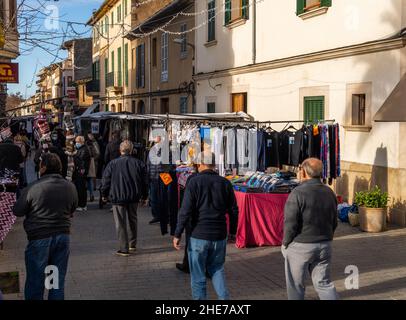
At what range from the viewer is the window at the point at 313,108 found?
12.6 meters

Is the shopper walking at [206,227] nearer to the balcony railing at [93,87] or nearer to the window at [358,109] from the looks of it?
the window at [358,109]

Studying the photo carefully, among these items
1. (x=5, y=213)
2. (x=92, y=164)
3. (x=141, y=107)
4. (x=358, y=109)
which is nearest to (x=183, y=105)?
(x=141, y=107)

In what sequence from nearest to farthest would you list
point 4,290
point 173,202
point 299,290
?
1. point 299,290
2. point 4,290
3. point 173,202

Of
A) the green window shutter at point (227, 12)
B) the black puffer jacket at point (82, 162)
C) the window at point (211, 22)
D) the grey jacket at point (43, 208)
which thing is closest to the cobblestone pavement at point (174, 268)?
the grey jacket at point (43, 208)

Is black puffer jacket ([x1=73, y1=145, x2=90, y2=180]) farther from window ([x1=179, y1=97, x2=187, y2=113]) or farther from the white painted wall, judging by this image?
window ([x1=179, y1=97, x2=187, y2=113])

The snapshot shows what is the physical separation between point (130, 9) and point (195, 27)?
1113 cm

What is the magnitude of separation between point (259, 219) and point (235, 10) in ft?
30.8

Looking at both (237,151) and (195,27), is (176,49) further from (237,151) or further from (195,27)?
(237,151)

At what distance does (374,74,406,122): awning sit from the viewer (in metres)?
9.06

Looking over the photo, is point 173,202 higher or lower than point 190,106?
lower

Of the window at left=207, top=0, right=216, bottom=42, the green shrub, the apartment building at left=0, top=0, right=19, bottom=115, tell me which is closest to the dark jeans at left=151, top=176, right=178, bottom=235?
the apartment building at left=0, top=0, right=19, bottom=115

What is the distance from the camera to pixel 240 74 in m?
16.4

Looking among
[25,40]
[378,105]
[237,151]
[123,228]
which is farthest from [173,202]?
[378,105]

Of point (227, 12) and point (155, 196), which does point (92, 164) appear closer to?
point (155, 196)
